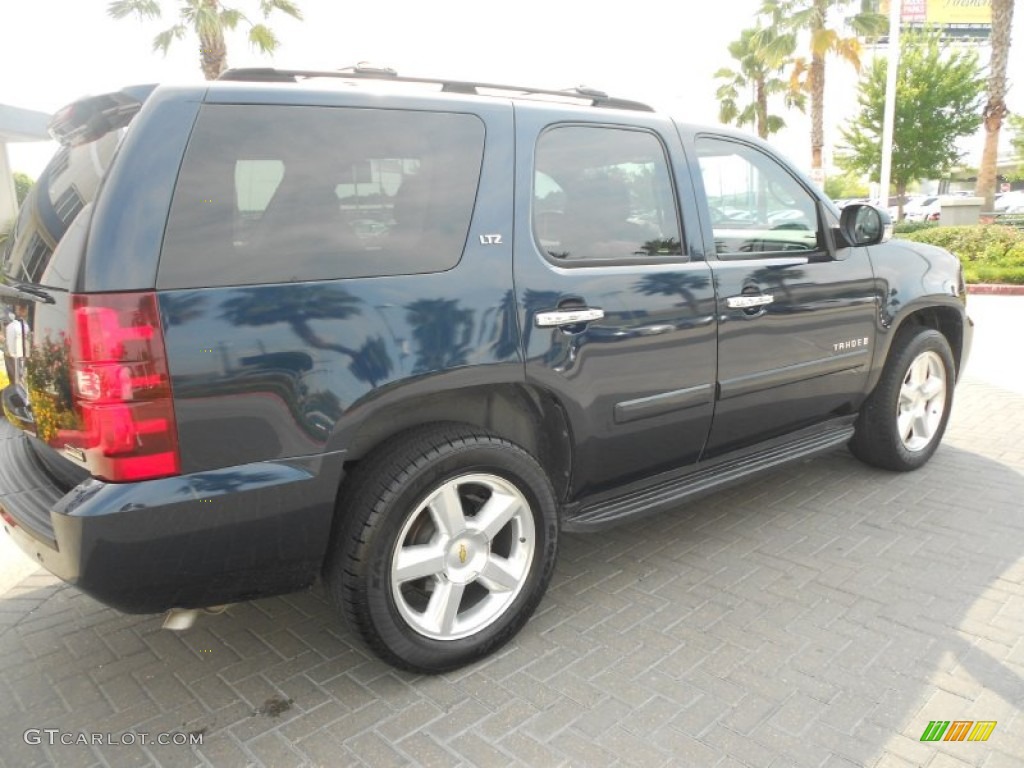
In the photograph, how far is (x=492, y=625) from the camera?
2.68m

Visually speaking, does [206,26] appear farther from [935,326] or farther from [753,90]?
[753,90]

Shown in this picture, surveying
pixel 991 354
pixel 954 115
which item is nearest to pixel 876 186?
pixel 954 115

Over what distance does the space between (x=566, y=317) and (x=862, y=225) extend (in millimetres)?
1987

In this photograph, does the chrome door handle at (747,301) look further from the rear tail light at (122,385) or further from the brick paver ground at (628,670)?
the rear tail light at (122,385)

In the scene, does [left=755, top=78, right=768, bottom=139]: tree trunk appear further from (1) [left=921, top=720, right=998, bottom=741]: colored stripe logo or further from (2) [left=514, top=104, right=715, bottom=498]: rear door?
(1) [left=921, top=720, right=998, bottom=741]: colored stripe logo

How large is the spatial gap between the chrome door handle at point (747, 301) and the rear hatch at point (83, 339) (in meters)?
2.19

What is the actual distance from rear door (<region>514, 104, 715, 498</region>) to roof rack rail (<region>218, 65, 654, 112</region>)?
134 mm

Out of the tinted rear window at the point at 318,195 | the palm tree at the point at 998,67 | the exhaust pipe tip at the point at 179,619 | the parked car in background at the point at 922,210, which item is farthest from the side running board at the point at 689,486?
the parked car in background at the point at 922,210

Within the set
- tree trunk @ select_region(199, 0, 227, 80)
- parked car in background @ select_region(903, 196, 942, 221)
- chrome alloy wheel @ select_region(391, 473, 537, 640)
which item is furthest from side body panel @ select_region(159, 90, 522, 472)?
parked car in background @ select_region(903, 196, 942, 221)

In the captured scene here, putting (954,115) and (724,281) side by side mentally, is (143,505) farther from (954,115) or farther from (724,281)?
(954,115)

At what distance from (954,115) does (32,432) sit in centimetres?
3446

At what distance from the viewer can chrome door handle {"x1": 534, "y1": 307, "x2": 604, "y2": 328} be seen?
263 cm

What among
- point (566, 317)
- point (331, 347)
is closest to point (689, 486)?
point (566, 317)

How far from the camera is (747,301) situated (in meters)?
3.24
